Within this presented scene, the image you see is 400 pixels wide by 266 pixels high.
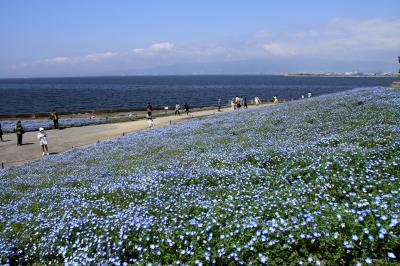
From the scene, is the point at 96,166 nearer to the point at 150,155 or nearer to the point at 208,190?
the point at 150,155

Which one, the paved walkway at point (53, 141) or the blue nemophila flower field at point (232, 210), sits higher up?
the blue nemophila flower field at point (232, 210)

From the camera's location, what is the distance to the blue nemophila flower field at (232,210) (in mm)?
6188

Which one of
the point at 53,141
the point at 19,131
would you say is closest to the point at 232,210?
the point at 19,131

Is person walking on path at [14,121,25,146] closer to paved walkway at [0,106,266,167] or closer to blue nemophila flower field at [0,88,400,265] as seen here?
paved walkway at [0,106,266,167]

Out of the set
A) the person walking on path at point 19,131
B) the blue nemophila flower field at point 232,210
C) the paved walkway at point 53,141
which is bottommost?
the paved walkway at point 53,141

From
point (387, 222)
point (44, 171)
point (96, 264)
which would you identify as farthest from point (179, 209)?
point (44, 171)

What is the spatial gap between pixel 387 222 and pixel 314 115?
1705 centimetres

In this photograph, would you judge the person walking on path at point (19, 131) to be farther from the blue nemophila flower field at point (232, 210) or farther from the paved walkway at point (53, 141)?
the blue nemophila flower field at point (232, 210)

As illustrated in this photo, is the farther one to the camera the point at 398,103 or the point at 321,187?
the point at 398,103

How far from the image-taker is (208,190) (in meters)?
10.4

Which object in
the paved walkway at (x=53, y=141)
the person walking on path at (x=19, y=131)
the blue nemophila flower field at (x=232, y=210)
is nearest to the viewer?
the blue nemophila flower field at (x=232, y=210)

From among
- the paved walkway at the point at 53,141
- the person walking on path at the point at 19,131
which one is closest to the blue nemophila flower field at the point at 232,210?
the paved walkway at the point at 53,141

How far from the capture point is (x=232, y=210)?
26.5ft

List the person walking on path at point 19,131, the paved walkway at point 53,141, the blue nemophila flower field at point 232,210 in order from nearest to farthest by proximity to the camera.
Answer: the blue nemophila flower field at point 232,210
the paved walkway at point 53,141
the person walking on path at point 19,131
